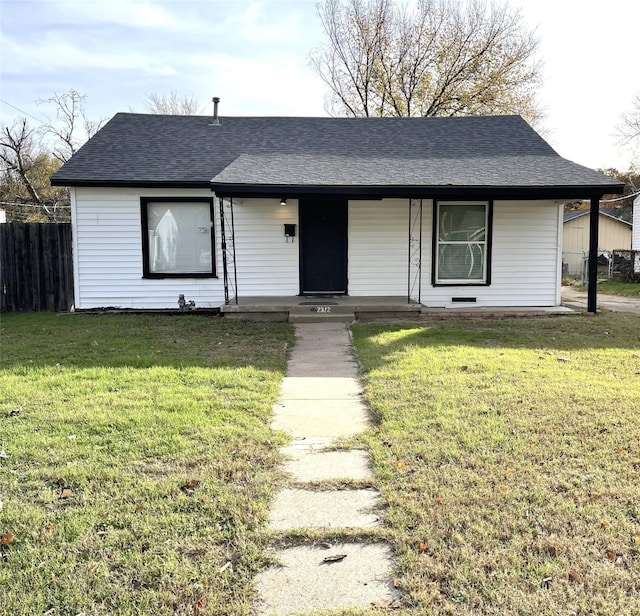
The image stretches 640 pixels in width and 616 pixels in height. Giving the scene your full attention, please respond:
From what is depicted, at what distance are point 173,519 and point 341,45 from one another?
26158 millimetres

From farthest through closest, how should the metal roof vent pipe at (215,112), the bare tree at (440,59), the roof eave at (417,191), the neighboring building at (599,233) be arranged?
the neighboring building at (599,233), the bare tree at (440,59), the metal roof vent pipe at (215,112), the roof eave at (417,191)

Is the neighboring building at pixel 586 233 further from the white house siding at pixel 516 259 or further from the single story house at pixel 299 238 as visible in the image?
the single story house at pixel 299 238

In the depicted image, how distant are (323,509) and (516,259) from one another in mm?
9103

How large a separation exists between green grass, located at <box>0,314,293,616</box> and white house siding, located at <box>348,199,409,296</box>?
474 cm

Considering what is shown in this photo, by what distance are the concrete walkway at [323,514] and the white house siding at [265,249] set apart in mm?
5560

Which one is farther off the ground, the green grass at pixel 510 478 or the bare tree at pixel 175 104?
the bare tree at pixel 175 104

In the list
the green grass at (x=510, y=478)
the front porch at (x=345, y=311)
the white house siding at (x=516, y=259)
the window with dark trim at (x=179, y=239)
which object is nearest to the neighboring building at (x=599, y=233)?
the white house siding at (x=516, y=259)

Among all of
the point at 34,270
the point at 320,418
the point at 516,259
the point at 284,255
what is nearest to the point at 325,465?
the point at 320,418

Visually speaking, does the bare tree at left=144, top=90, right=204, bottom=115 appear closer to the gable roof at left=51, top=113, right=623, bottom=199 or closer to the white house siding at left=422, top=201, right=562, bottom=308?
the gable roof at left=51, top=113, right=623, bottom=199

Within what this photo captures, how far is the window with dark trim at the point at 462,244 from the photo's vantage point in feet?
35.6

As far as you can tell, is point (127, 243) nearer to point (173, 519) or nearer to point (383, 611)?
point (173, 519)

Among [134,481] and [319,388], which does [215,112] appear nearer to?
[319,388]

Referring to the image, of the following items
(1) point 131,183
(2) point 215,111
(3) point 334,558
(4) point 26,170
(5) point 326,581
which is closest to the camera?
(5) point 326,581

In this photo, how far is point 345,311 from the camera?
962 centimetres
